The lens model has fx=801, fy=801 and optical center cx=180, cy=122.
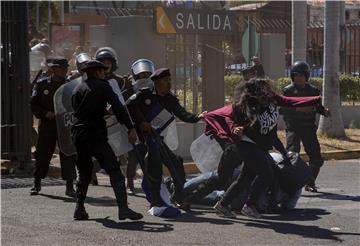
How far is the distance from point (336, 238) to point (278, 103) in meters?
1.84

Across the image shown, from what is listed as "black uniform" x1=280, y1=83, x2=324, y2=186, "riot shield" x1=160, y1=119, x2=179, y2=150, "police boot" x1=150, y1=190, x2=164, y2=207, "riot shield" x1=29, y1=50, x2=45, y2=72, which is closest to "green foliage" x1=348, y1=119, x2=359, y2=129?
"riot shield" x1=29, y1=50, x2=45, y2=72

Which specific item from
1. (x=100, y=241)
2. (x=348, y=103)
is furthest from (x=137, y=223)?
(x=348, y=103)

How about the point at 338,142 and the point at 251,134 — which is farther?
the point at 338,142

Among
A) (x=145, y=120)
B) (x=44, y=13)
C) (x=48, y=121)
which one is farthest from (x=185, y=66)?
(x=44, y=13)

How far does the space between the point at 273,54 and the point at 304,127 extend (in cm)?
942

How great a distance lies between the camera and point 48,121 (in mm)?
10039

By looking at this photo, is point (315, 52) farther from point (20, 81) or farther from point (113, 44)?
point (20, 81)

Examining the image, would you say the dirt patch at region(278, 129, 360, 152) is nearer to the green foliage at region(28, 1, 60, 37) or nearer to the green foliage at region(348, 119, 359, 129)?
the green foliage at region(348, 119, 359, 129)

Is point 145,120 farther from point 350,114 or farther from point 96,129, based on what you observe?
point 350,114

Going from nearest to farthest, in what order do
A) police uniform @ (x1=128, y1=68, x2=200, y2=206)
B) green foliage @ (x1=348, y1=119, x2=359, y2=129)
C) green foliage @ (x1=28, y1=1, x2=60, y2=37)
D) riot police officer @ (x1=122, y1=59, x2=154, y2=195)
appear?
1. police uniform @ (x1=128, y1=68, x2=200, y2=206)
2. riot police officer @ (x1=122, y1=59, x2=154, y2=195)
3. green foliage @ (x1=348, y1=119, x2=359, y2=129)
4. green foliage @ (x1=28, y1=1, x2=60, y2=37)

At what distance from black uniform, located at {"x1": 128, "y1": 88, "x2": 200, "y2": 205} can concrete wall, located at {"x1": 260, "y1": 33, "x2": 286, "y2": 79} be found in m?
10.5

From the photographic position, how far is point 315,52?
68.8 ft

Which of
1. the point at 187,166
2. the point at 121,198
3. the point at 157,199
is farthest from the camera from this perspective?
the point at 187,166

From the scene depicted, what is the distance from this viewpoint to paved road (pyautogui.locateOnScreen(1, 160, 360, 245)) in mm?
7293
